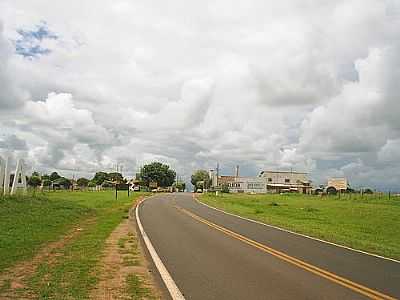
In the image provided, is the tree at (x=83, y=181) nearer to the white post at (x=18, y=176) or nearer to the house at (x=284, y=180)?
the house at (x=284, y=180)

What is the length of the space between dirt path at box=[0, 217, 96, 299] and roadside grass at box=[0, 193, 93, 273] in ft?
0.89

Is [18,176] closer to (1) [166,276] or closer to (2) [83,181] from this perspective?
(1) [166,276]

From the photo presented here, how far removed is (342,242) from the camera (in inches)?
757

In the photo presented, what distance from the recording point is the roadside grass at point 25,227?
13.7 metres

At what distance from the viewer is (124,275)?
10805 mm

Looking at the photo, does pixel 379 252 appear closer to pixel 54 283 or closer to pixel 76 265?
pixel 76 265

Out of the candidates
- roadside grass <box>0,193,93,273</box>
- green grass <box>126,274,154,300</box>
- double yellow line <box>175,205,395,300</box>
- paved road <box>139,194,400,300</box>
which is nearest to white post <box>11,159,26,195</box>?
roadside grass <box>0,193,93,273</box>

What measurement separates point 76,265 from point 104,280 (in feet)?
6.34

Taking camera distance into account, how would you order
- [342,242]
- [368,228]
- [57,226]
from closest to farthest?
[342,242], [57,226], [368,228]

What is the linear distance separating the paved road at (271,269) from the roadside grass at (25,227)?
3.87 metres

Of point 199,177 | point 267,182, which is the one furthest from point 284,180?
point 199,177

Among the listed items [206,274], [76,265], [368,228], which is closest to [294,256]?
[206,274]

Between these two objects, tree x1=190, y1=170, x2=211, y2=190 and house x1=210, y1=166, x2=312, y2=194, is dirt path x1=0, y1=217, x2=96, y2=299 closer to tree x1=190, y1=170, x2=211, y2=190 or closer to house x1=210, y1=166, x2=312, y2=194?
house x1=210, y1=166, x2=312, y2=194

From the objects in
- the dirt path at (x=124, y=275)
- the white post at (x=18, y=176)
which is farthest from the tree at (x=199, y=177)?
the dirt path at (x=124, y=275)
